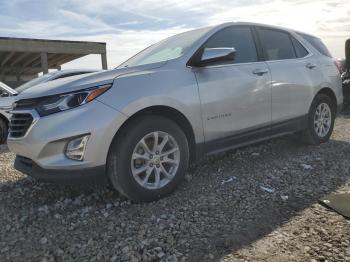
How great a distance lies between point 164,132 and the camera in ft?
13.3

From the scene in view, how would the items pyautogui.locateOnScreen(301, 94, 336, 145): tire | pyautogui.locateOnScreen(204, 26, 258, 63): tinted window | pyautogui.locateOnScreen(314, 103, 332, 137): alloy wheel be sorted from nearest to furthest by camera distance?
pyautogui.locateOnScreen(204, 26, 258, 63): tinted window
pyautogui.locateOnScreen(301, 94, 336, 145): tire
pyautogui.locateOnScreen(314, 103, 332, 137): alloy wheel

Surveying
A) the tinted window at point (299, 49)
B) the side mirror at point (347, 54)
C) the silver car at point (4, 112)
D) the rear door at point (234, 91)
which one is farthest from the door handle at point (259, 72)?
the side mirror at point (347, 54)

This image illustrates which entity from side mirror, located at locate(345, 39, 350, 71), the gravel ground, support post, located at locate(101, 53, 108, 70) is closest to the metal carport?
support post, located at locate(101, 53, 108, 70)

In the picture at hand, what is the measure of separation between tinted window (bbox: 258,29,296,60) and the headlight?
241 cm

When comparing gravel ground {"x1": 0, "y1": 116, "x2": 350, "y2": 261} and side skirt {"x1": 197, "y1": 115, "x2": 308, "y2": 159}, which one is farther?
side skirt {"x1": 197, "y1": 115, "x2": 308, "y2": 159}

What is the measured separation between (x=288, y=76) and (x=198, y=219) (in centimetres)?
259

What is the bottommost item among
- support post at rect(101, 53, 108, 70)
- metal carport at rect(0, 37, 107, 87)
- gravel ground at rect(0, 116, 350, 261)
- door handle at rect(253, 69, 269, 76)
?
gravel ground at rect(0, 116, 350, 261)

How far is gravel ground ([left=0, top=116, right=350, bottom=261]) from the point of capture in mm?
3047

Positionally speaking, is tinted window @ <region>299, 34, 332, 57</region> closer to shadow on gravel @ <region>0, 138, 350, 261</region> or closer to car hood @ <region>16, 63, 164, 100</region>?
shadow on gravel @ <region>0, 138, 350, 261</region>

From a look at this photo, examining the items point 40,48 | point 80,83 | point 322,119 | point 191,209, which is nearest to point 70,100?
point 80,83

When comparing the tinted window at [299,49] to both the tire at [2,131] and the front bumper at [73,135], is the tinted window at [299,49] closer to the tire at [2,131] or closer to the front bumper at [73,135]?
the front bumper at [73,135]

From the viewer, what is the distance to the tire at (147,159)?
3799 millimetres

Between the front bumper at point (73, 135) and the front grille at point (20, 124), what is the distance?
140 mm

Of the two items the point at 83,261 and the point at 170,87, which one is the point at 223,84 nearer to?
the point at 170,87
